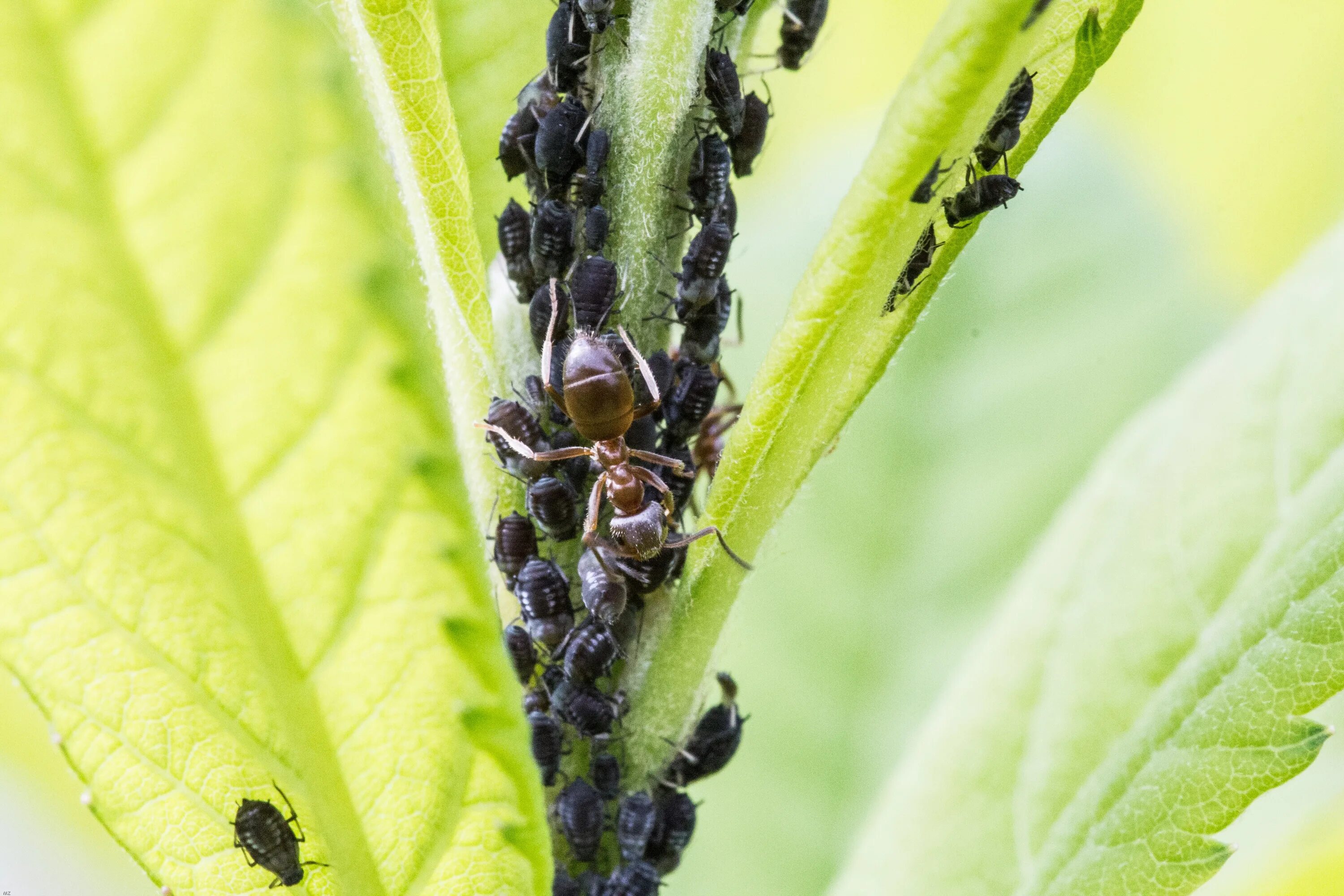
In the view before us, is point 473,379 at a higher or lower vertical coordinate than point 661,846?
higher

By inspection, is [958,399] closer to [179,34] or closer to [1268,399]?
[1268,399]

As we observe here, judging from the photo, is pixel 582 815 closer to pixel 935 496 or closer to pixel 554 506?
pixel 554 506

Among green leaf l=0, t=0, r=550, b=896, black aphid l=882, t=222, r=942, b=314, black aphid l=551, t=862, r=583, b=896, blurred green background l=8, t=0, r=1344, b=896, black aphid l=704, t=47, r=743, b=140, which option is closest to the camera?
green leaf l=0, t=0, r=550, b=896

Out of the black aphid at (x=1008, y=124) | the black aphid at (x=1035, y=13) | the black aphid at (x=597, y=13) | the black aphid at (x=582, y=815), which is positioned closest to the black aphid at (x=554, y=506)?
the black aphid at (x=582, y=815)

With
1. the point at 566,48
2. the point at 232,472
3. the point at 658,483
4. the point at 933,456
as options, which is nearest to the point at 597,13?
the point at 566,48

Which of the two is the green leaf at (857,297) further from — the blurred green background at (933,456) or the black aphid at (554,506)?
the blurred green background at (933,456)

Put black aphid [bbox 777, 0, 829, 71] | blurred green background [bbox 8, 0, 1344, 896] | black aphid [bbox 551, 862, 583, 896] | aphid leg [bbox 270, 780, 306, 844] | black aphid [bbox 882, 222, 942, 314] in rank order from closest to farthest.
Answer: aphid leg [bbox 270, 780, 306, 844] → black aphid [bbox 882, 222, 942, 314] → black aphid [bbox 551, 862, 583, 896] → black aphid [bbox 777, 0, 829, 71] → blurred green background [bbox 8, 0, 1344, 896]

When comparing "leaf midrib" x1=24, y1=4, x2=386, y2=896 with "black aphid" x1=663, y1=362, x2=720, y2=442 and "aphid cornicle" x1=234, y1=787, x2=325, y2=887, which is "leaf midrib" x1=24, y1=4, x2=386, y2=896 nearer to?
"aphid cornicle" x1=234, y1=787, x2=325, y2=887

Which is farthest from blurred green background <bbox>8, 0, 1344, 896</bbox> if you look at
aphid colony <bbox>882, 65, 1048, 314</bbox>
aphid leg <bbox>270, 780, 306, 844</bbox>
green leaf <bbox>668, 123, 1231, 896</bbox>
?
aphid leg <bbox>270, 780, 306, 844</bbox>

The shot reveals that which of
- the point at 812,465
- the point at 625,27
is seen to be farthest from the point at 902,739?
the point at 625,27
